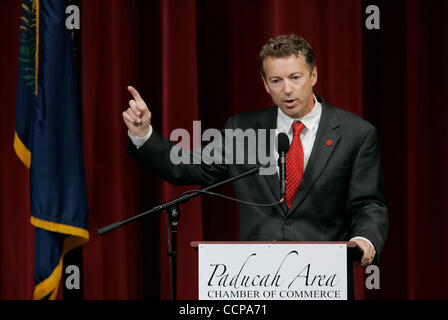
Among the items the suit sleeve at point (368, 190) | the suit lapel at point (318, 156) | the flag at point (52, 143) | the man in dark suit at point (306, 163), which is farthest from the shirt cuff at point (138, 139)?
the suit sleeve at point (368, 190)

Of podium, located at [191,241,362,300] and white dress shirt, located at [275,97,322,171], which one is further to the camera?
white dress shirt, located at [275,97,322,171]

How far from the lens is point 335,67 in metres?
3.04

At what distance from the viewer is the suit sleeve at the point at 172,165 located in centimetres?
241

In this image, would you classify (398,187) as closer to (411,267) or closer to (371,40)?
(411,267)

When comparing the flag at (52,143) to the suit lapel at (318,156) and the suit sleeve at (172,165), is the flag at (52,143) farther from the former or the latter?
the suit lapel at (318,156)

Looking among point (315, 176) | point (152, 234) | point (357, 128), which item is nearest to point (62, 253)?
point (152, 234)

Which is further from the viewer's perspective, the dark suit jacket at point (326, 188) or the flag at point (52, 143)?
the flag at point (52, 143)

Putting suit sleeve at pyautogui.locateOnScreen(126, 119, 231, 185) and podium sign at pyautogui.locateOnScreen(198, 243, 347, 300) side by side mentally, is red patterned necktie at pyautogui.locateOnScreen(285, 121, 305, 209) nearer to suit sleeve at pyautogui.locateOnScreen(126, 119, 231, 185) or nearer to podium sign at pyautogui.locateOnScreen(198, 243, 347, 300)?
suit sleeve at pyautogui.locateOnScreen(126, 119, 231, 185)

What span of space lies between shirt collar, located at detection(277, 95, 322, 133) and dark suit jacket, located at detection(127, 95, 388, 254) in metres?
0.04

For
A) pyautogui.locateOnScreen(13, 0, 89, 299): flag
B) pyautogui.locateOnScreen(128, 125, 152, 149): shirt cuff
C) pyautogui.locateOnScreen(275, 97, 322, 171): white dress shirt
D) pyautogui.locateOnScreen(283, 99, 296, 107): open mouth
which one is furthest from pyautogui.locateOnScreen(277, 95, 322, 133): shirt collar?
pyautogui.locateOnScreen(13, 0, 89, 299): flag

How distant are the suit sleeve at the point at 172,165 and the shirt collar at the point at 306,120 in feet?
0.79

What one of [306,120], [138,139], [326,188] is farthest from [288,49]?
[138,139]

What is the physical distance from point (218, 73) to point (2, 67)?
1.13 meters

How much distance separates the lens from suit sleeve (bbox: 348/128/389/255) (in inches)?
88.5
